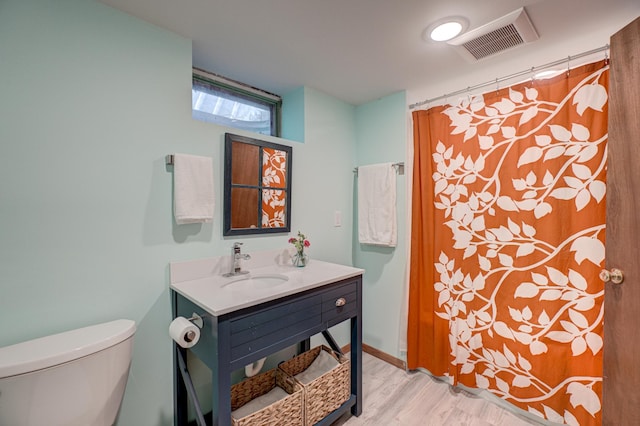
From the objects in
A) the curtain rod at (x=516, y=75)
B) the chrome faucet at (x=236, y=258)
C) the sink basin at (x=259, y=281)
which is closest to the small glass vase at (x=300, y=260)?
the sink basin at (x=259, y=281)

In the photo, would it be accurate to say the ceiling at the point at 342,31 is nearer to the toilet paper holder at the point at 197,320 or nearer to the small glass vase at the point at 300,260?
the small glass vase at the point at 300,260

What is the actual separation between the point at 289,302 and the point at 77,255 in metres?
0.94

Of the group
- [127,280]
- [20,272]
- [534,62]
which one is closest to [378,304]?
[127,280]

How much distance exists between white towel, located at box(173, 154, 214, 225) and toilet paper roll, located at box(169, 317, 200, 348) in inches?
20.5

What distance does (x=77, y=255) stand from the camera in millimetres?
1186

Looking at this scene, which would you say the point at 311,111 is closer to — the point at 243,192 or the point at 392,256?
the point at 243,192

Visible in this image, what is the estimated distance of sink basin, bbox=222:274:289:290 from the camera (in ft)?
5.08

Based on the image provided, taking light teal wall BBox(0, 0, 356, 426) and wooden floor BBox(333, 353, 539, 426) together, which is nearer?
light teal wall BBox(0, 0, 356, 426)

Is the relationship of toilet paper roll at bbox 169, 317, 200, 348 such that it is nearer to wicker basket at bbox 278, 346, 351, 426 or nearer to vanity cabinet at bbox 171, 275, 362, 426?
vanity cabinet at bbox 171, 275, 362, 426

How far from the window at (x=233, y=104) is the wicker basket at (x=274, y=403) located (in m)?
1.62

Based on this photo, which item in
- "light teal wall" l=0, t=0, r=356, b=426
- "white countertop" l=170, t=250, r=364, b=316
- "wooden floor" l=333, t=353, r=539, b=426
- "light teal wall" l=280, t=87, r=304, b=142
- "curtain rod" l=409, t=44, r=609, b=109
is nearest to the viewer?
"light teal wall" l=0, t=0, r=356, b=426

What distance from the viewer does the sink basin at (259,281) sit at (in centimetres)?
155

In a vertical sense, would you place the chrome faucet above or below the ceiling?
below

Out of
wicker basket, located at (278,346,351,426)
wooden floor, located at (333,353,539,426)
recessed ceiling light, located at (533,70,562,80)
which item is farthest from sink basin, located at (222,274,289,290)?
recessed ceiling light, located at (533,70,562,80)
